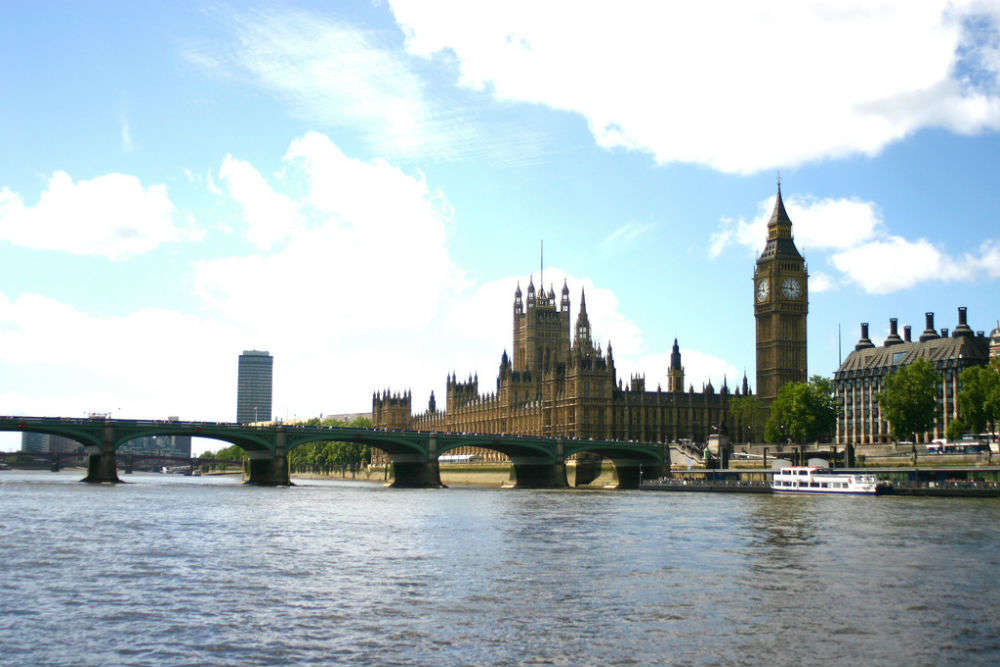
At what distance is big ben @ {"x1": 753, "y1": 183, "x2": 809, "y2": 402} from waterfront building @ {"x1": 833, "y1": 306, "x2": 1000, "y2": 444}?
339 inches

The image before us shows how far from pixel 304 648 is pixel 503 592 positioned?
32.4 feet

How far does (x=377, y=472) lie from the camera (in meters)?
195

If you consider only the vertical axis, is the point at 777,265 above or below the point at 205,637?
above

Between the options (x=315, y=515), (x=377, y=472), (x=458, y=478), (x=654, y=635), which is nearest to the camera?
(x=654, y=635)

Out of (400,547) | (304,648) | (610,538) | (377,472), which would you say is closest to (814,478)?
(610,538)

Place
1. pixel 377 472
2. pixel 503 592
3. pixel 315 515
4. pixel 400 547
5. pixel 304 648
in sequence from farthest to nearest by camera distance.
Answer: pixel 377 472
pixel 315 515
pixel 400 547
pixel 503 592
pixel 304 648

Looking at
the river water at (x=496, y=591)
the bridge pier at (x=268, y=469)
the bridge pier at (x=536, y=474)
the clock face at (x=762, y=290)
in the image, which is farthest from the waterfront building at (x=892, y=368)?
the river water at (x=496, y=591)

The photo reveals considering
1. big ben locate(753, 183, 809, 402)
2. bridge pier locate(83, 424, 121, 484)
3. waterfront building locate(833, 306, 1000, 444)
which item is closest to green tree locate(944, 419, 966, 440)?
waterfront building locate(833, 306, 1000, 444)

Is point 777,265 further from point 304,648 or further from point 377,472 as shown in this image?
point 304,648

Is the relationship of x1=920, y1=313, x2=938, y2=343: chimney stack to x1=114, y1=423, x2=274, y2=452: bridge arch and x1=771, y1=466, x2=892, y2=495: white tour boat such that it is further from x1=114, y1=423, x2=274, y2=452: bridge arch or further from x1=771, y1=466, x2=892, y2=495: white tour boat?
x1=114, y1=423, x2=274, y2=452: bridge arch

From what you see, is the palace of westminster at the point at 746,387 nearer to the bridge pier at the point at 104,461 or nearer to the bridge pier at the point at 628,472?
the bridge pier at the point at 628,472

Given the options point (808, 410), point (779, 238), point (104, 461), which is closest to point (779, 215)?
point (779, 238)

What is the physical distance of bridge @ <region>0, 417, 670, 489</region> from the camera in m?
111

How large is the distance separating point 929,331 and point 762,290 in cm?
2774
